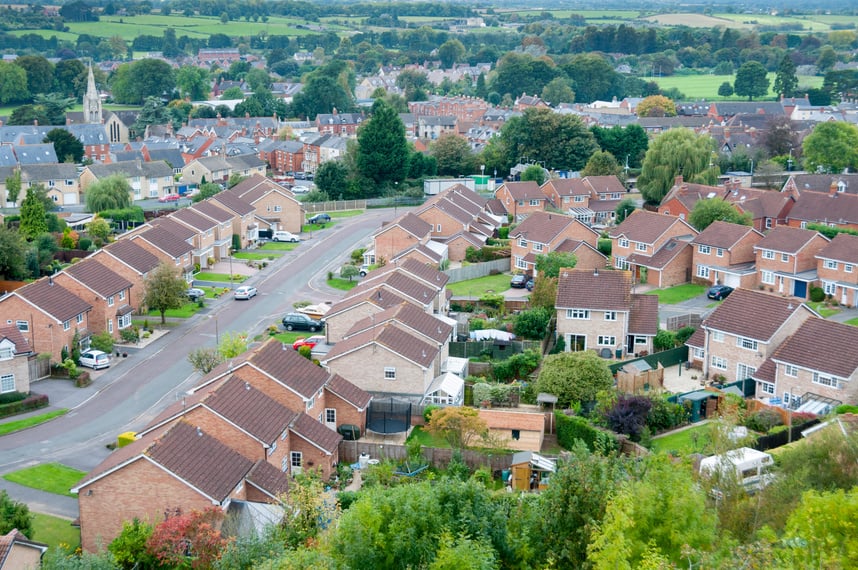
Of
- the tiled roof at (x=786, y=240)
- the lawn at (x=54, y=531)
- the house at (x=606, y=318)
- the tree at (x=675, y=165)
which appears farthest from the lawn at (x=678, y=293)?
the lawn at (x=54, y=531)

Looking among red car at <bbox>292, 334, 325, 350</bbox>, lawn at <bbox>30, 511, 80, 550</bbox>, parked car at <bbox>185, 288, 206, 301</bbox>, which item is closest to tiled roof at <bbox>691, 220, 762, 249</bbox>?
red car at <bbox>292, 334, 325, 350</bbox>

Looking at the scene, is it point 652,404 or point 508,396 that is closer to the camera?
point 652,404

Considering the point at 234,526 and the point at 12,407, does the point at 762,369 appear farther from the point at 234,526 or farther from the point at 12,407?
the point at 12,407

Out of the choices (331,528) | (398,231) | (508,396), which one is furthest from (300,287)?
(331,528)

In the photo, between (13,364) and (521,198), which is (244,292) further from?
(521,198)

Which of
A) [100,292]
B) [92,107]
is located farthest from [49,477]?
[92,107]

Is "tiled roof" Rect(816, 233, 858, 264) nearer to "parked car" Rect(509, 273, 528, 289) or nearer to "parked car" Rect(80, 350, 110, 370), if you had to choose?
"parked car" Rect(509, 273, 528, 289)
